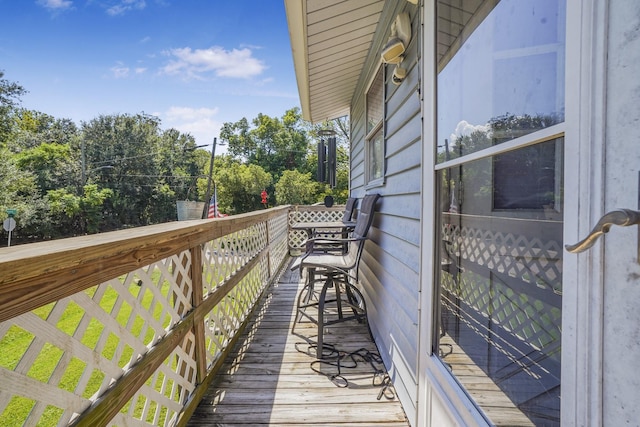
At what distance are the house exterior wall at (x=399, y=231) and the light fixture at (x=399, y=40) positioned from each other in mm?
36

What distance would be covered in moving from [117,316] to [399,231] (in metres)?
1.64

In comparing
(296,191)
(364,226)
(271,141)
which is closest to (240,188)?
(296,191)

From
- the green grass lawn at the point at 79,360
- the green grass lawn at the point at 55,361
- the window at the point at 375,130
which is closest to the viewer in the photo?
the green grass lawn at the point at 79,360

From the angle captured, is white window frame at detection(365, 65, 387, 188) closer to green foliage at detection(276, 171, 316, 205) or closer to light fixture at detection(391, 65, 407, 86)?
light fixture at detection(391, 65, 407, 86)

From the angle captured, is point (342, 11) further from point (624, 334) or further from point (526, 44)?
point (624, 334)

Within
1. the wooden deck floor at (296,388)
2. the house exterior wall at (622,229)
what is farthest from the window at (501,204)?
the wooden deck floor at (296,388)

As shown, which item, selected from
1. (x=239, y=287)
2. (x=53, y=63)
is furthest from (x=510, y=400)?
(x=53, y=63)

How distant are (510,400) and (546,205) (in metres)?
0.54

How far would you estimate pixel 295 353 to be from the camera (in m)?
2.44

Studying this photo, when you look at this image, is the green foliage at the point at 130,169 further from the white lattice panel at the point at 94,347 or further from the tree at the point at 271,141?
the white lattice panel at the point at 94,347

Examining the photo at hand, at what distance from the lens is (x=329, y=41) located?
291cm

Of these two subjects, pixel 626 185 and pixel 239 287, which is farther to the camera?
pixel 239 287

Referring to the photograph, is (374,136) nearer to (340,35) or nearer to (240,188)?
(340,35)

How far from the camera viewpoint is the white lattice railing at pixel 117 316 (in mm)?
791
